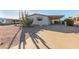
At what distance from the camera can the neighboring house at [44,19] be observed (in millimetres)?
2525

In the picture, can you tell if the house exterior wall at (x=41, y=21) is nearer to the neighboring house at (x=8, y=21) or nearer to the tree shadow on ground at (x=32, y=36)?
the tree shadow on ground at (x=32, y=36)

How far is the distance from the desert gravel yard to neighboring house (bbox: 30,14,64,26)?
9 cm

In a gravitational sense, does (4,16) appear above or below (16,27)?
above

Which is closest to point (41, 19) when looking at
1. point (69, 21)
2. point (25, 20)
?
point (25, 20)

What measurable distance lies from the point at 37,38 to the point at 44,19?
11.5 inches

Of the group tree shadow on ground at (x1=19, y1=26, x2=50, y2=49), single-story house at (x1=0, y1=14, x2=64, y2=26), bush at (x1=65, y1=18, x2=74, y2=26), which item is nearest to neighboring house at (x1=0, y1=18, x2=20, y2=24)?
single-story house at (x1=0, y1=14, x2=64, y2=26)

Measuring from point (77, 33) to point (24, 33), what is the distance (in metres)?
0.75

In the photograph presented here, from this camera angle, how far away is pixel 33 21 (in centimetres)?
255

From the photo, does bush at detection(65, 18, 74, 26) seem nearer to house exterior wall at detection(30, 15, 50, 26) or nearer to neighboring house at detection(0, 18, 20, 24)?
house exterior wall at detection(30, 15, 50, 26)

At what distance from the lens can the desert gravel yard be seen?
8.10 ft

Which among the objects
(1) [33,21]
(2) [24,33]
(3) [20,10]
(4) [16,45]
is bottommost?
(4) [16,45]

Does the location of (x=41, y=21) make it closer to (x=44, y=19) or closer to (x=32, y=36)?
(x=44, y=19)

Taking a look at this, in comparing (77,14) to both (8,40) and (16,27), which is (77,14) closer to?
(16,27)
